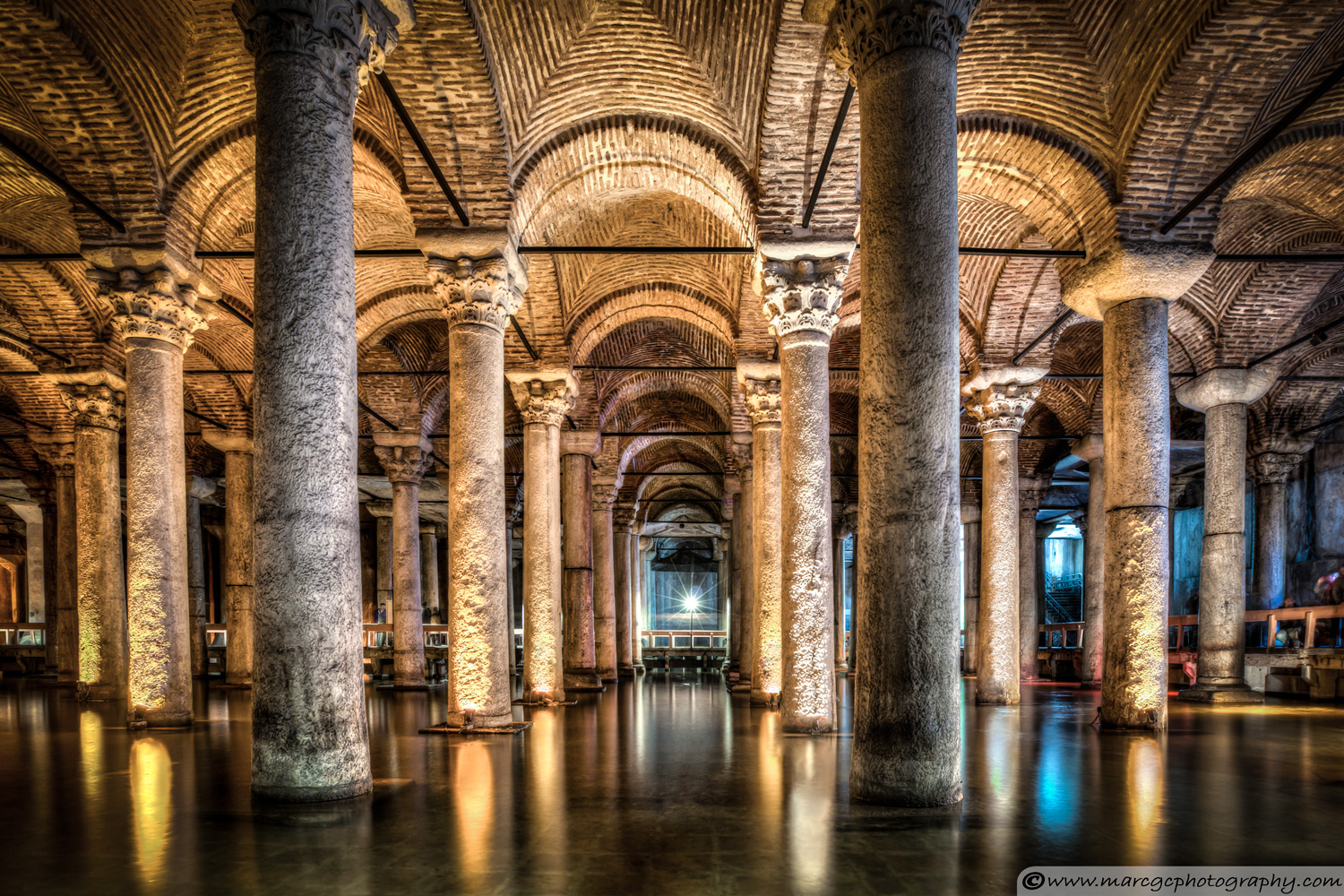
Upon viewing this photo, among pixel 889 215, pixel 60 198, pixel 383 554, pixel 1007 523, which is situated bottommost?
pixel 383 554

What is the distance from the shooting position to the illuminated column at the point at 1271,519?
18219mm

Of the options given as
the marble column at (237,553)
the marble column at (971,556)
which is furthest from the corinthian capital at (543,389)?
the marble column at (971,556)

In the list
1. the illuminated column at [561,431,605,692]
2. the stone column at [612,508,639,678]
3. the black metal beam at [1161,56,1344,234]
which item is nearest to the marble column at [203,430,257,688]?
the illuminated column at [561,431,605,692]

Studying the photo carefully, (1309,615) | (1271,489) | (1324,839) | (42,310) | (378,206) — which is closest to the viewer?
(1324,839)

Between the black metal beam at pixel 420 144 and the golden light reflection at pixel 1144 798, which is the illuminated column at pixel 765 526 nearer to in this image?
the golden light reflection at pixel 1144 798

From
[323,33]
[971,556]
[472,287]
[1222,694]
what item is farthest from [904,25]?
[971,556]

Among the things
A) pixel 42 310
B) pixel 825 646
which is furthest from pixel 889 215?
pixel 42 310

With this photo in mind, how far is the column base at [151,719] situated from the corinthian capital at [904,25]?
31.5 feet

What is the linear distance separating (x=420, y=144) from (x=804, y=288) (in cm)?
415

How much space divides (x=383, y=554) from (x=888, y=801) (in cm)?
2561

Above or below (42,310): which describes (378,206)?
above

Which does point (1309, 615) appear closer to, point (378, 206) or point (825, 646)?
point (825, 646)

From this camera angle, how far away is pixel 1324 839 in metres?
4.74

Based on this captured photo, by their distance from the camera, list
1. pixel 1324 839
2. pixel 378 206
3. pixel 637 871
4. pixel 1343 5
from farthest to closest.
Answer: pixel 378 206 < pixel 1343 5 < pixel 1324 839 < pixel 637 871
